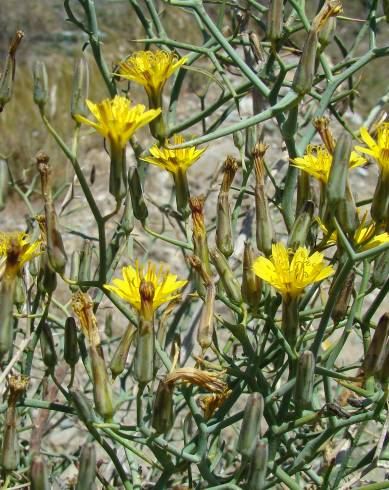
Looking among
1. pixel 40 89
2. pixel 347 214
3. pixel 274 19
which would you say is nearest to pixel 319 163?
pixel 347 214

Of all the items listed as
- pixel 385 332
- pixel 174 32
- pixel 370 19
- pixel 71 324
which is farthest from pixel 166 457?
pixel 174 32

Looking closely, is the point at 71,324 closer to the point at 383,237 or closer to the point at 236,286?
the point at 236,286

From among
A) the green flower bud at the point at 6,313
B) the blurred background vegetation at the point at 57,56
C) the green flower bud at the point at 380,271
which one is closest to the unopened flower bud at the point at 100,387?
the green flower bud at the point at 6,313

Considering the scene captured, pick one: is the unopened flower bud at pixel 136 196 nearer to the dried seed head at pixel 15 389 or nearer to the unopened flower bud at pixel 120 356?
the unopened flower bud at pixel 120 356

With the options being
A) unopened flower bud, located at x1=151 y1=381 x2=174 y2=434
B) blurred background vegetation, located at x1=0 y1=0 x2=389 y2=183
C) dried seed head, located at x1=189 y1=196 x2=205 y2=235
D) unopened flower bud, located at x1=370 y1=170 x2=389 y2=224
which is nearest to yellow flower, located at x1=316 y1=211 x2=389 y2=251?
unopened flower bud, located at x1=370 y1=170 x2=389 y2=224

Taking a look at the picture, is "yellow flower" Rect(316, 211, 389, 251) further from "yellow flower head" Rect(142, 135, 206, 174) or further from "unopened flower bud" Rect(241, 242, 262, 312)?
"yellow flower head" Rect(142, 135, 206, 174)
